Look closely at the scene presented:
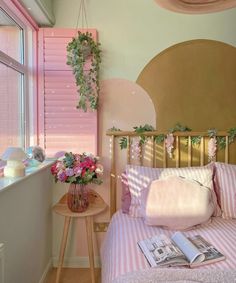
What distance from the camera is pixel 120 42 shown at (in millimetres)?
2592

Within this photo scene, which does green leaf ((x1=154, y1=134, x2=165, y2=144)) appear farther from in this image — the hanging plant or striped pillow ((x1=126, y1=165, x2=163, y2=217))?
the hanging plant

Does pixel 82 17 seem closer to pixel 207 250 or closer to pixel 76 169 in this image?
pixel 76 169

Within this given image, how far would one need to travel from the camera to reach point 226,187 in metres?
2.26

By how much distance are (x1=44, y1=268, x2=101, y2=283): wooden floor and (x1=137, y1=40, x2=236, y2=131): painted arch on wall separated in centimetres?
140

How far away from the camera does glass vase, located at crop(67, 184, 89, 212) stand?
7.63ft

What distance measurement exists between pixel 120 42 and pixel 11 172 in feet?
4.91

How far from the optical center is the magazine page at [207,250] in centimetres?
148

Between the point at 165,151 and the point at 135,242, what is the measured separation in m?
1.01

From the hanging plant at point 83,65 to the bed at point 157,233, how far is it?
1.18 ft

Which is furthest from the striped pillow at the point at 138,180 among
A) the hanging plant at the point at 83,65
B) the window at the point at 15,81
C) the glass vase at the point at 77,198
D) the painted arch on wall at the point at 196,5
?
the painted arch on wall at the point at 196,5

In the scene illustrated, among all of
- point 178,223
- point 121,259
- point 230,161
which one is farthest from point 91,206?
point 230,161

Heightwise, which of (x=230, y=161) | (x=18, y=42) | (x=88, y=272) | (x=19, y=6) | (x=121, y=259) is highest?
(x=19, y=6)

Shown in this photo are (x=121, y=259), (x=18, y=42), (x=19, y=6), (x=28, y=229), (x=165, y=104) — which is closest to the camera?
(x=121, y=259)

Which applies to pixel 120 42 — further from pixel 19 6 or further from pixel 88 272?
pixel 88 272
